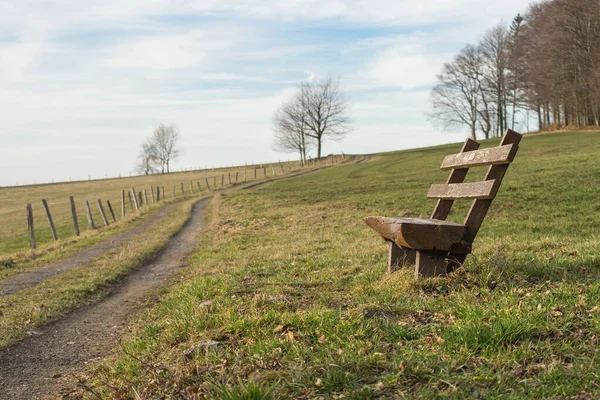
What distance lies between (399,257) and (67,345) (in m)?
4.62

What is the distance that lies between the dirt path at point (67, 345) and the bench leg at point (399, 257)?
3829mm

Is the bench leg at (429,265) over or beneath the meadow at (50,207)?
over

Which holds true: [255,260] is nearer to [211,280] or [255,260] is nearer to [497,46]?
[211,280]

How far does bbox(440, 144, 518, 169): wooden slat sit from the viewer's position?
20.2ft

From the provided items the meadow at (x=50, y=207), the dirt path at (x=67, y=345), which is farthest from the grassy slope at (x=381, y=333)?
the meadow at (x=50, y=207)

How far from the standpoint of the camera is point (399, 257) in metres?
7.29

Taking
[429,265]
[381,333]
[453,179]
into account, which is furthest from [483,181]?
[381,333]

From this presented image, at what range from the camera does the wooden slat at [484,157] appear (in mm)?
6156

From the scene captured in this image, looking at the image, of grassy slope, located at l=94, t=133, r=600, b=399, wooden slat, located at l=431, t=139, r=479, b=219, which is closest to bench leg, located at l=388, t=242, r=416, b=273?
grassy slope, located at l=94, t=133, r=600, b=399

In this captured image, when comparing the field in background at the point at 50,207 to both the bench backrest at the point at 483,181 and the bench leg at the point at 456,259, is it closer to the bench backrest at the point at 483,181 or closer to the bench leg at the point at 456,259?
the bench backrest at the point at 483,181

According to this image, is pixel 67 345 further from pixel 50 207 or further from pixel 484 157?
pixel 50 207

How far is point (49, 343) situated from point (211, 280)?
2.50 meters

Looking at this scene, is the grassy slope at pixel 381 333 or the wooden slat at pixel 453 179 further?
the wooden slat at pixel 453 179

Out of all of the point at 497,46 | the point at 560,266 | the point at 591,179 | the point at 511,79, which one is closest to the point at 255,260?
the point at 560,266
